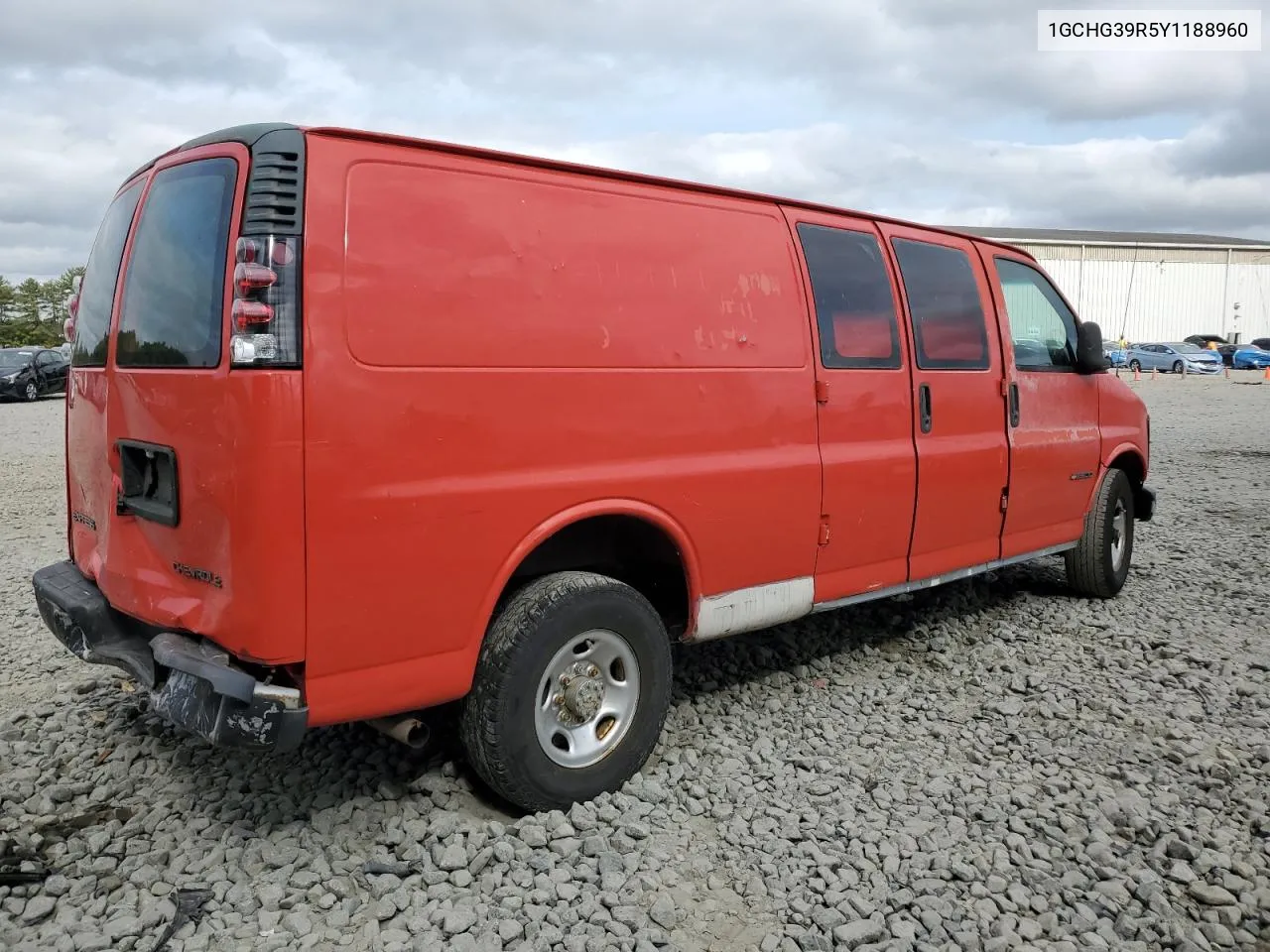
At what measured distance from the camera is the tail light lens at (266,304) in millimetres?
2830

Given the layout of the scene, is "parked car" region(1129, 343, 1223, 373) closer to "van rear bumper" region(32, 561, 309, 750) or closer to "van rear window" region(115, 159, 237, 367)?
"van rear window" region(115, 159, 237, 367)

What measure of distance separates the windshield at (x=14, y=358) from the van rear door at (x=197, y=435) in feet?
77.9

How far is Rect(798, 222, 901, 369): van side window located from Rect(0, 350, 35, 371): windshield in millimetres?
24378

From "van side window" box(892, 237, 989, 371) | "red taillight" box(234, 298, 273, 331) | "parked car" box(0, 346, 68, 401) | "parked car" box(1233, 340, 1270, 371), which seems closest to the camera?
"red taillight" box(234, 298, 273, 331)

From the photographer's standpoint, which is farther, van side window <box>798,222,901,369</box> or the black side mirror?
the black side mirror

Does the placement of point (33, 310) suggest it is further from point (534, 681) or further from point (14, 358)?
point (534, 681)

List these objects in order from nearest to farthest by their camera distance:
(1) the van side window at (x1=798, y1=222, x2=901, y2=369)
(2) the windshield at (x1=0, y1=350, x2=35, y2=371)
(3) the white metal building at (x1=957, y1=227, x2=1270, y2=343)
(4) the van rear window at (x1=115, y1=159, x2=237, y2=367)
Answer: (4) the van rear window at (x1=115, y1=159, x2=237, y2=367) < (1) the van side window at (x1=798, y1=222, x2=901, y2=369) < (2) the windshield at (x1=0, y1=350, x2=35, y2=371) < (3) the white metal building at (x1=957, y1=227, x2=1270, y2=343)

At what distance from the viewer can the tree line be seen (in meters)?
63.4

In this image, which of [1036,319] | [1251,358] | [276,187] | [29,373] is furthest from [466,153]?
[1251,358]

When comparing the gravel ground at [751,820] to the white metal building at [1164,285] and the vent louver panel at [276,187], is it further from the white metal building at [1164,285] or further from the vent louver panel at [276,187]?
the white metal building at [1164,285]

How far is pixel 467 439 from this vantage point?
319 cm

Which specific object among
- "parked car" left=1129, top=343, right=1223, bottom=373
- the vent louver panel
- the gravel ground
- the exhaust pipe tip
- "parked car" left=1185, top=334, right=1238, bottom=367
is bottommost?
the gravel ground

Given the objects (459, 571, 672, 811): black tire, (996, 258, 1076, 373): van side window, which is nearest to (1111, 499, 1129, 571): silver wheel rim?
(996, 258, 1076, 373): van side window

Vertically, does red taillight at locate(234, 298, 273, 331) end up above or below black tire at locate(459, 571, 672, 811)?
above
